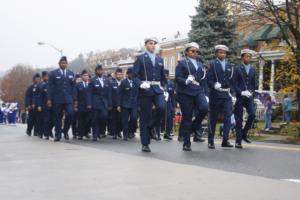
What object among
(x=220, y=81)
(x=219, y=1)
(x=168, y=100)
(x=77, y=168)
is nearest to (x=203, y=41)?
(x=219, y=1)

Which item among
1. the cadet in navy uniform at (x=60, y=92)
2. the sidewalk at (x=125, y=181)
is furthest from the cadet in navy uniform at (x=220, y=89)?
the cadet in navy uniform at (x=60, y=92)

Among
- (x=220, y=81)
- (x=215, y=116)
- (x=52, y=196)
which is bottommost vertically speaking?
(x=52, y=196)

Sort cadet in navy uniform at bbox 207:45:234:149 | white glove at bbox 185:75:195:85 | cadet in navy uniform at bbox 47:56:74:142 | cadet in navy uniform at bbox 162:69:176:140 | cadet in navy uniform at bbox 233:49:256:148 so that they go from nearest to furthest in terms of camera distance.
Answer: white glove at bbox 185:75:195:85 < cadet in navy uniform at bbox 207:45:234:149 < cadet in navy uniform at bbox 233:49:256:148 < cadet in navy uniform at bbox 47:56:74:142 < cadet in navy uniform at bbox 162:69:176:140

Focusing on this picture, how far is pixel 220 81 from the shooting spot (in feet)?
36.5

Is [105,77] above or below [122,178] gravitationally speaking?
above

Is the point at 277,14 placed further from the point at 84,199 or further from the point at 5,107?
the point at 5,107

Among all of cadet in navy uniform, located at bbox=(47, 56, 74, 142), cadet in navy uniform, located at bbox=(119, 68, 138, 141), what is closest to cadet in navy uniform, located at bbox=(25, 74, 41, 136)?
cadet in navy uniform, located at bbox=(47, 56, 74, 142)

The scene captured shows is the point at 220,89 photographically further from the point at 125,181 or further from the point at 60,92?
the point at 60,92

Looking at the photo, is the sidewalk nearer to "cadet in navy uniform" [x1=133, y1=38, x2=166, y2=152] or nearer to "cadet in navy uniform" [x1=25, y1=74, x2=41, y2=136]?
"cadet in navy uniform" [x1=133, y1=38, x2=166, y2=152]

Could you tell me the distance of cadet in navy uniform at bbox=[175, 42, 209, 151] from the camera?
34.3 feet

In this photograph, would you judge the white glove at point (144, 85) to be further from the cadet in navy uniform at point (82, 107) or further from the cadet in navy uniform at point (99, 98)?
the cadet in navy uniform at point (82, 107)

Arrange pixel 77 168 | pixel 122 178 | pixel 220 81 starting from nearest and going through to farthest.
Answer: pixel 122 178 → pixel 77 168 → pixel 220 81

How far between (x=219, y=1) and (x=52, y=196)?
43.8 feet

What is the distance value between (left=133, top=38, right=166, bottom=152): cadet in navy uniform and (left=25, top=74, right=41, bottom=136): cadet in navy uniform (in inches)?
284
